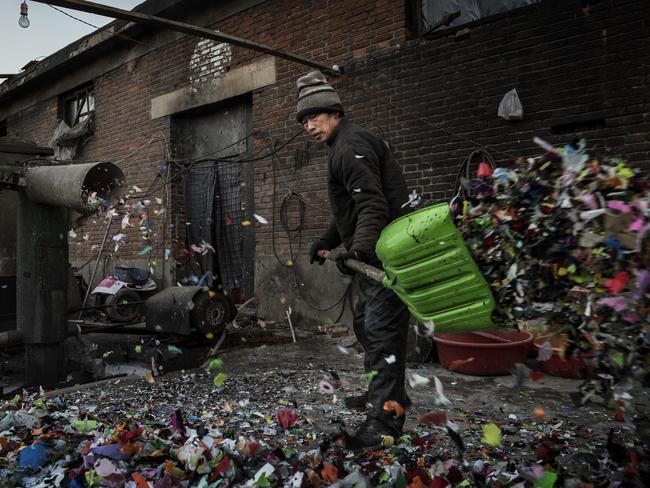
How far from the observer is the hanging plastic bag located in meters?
5.28

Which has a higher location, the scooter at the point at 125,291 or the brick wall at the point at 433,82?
the brick wall at the point at 433,82

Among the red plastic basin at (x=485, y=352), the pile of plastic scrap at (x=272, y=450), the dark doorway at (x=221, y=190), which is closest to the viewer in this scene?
the pile of plastic scrap at (x=272, y=450)

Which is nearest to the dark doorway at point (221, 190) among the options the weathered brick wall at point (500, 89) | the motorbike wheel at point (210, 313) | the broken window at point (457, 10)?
the weathered brick wall at point (500, 89)

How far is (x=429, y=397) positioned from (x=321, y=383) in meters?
0.95

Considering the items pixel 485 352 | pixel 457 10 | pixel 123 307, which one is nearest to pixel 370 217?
pixel 485 352

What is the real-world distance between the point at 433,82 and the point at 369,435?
4556mm

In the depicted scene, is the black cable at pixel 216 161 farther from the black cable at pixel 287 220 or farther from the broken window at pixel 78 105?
the broken window at pixel 78 105

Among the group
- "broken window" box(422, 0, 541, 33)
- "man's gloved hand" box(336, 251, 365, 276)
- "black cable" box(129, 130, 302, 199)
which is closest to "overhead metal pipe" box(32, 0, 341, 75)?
"black cable" box(129, 130, 302, 199)

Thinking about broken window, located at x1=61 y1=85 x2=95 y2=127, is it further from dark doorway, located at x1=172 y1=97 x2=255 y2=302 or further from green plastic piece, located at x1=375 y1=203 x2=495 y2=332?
green plastic piece, located at x1=375 y1=203 x2=495 y2=332

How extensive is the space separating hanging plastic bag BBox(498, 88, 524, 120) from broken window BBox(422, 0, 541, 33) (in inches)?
42.2

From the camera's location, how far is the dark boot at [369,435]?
2.84 m

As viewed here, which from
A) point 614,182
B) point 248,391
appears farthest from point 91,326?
point 614,182

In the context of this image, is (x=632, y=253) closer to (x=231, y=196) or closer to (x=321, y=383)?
(x=321, y=383)

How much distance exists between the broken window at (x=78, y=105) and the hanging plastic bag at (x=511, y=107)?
9.49 meters
